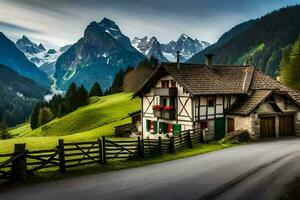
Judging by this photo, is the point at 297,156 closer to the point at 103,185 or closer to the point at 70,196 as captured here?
the point at 103,185

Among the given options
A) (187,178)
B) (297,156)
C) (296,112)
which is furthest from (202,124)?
(187,178)

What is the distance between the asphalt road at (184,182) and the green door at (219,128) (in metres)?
16.2

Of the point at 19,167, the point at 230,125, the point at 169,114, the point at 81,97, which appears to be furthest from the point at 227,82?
the point at 81,97

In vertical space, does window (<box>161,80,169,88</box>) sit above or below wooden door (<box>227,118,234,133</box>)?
above

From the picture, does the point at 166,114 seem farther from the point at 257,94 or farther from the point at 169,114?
the point at 257,94

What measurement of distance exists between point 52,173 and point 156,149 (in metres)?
9.99

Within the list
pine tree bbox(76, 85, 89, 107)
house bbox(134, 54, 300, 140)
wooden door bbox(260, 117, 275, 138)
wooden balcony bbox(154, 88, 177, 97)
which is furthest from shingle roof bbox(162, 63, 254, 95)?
pine tree bbox(76, 85, 89, 107)

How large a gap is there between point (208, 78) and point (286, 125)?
11.1 meters

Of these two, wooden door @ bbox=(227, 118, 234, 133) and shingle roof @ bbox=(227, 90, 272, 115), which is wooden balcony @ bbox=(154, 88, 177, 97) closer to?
shingle roof @ bbox=(227, 90, 272, 115)

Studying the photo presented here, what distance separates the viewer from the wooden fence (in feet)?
59.4

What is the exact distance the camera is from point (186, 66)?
4331 centimetres

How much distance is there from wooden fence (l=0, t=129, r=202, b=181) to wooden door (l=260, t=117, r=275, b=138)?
7.95 meters

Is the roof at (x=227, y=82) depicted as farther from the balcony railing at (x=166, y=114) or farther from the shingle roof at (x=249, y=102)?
the balcony railing at (x=166, y=114)

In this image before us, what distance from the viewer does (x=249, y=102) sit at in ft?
132
